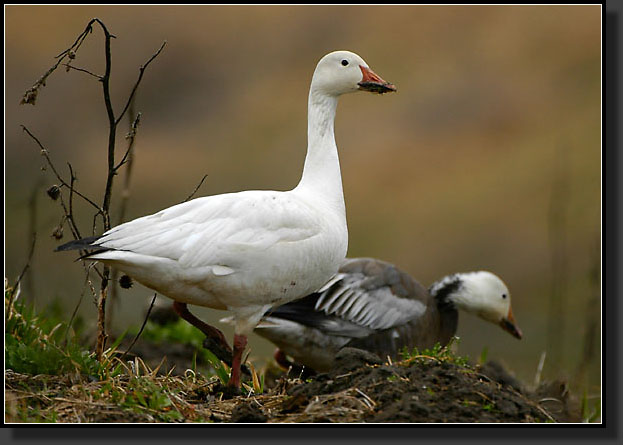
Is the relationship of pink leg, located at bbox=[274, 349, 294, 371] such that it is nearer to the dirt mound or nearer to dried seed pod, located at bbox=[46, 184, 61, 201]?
the dirt mound

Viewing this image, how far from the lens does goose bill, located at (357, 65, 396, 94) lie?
528cm

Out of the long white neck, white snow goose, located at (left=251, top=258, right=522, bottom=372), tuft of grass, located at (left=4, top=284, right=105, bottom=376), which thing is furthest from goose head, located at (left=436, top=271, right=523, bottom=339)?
tuft of grass, located at (left=4, top=284, right=105, bottom=376)

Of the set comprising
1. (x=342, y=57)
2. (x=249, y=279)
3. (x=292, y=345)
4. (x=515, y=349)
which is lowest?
(x=515, y=349)

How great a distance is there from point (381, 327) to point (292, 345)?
805mm

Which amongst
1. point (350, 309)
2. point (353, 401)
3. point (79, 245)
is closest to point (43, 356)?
point (79, 245)

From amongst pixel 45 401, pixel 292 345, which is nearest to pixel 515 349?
pixel 292 345

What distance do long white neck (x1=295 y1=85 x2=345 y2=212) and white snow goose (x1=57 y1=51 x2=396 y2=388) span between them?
0.34 feet

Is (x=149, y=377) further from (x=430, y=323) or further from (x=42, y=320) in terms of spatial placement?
(x=430, y=323)

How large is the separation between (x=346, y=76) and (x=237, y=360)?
2.00 m

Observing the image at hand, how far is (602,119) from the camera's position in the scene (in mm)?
4281

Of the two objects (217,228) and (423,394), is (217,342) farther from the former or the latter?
(423,394)

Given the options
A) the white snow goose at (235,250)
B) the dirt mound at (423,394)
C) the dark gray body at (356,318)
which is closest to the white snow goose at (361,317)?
the dark gray body at (356,318)

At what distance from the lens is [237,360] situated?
15.5 ft

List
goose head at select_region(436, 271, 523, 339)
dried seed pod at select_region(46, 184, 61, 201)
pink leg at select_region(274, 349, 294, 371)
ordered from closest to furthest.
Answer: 1. dried seed pod at select_region(46, 184, 61, 201)
2. pink leg at select_region(274, 349, 294, 371)
3. goose head at select_region(436, 271, 523, 339)
